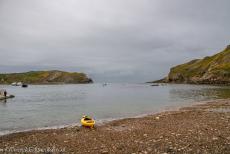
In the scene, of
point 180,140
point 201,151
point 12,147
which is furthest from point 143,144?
point 12,147

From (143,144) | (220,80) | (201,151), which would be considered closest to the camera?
(201,151)

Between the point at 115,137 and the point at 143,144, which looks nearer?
the point at 143,144

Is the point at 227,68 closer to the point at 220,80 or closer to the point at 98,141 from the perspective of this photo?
the point at 220,80

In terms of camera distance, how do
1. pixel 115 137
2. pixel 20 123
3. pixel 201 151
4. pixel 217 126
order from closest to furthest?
pixel 201 151, pixel 115 137, pixel 217 126, pixel 20 123

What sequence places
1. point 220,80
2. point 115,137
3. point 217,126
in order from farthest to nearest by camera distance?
point 220,80 < point 217,126 < point 115,137

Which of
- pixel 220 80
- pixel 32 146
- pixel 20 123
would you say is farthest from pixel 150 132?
pixel 220 80

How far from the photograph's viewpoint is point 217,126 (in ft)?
73.6

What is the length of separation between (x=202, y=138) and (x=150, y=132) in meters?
4.77

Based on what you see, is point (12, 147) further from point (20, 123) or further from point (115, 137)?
point (20, 123)

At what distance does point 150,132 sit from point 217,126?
606cm

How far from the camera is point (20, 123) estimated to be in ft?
111

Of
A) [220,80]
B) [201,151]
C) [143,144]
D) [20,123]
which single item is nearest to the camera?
[201,151]

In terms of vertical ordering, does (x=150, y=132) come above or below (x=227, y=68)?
below

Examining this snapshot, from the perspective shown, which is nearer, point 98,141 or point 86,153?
point 86,153
